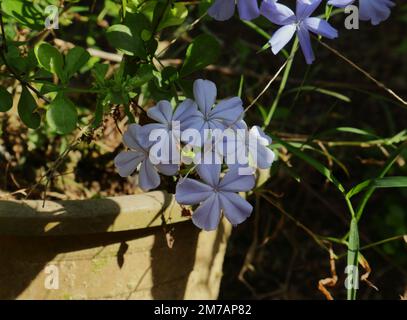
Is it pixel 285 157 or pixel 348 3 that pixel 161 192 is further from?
pixel 348 3

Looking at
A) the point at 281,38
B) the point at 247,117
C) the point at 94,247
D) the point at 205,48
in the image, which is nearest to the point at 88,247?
the point at 94,247

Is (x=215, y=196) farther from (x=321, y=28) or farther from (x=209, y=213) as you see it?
(x=321, y=28)

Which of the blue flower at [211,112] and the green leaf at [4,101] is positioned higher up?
the green leaf at [4,101]

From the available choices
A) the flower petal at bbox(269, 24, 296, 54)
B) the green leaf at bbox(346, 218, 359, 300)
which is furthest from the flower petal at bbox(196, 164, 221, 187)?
the green leaf at bbox(346, 218, 359, 300)

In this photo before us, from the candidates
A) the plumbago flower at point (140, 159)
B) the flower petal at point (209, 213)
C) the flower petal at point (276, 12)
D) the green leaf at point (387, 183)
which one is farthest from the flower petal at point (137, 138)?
the green leaf at point (387, 183)

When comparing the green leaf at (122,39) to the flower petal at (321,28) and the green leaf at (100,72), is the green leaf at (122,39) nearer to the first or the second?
the green leaf at (100,72)
